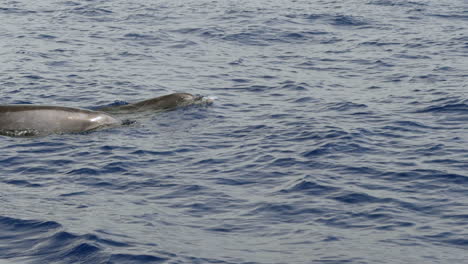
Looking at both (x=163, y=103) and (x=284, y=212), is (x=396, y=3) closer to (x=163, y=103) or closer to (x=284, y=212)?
(x=163, y=103)

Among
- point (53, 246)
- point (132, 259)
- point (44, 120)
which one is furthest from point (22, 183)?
point (132, 259)

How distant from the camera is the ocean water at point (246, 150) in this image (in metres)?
13.0

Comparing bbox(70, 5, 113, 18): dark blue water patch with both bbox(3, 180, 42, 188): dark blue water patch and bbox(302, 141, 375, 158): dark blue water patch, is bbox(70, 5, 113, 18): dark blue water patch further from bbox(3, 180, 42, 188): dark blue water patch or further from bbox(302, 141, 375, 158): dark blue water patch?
bbox(3, 180, 42, 188): dark blue water patch

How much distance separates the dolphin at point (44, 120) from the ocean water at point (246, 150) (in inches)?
13.1

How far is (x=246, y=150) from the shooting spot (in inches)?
709

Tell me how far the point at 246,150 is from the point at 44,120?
15.8 feet

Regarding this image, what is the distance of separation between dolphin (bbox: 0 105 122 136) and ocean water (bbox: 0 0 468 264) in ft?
1.09

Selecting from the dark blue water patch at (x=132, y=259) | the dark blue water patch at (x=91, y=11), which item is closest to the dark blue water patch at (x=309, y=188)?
the dark blue water patch at (x=132, y=259)

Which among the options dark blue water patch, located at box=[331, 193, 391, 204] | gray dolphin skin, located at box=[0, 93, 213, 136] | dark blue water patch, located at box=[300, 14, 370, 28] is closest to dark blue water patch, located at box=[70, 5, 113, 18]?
dark blue water patch, located at box=[300, 14, 370, 28]

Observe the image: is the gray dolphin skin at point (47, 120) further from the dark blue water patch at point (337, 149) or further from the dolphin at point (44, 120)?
the dark blue water patch at point (337, 149)

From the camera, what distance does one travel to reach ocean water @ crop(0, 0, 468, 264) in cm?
1299

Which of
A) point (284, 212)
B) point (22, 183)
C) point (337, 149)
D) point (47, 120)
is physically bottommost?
point (337, 149)

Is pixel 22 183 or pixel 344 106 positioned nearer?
pixel 22 183

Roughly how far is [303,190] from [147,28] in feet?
66.4
